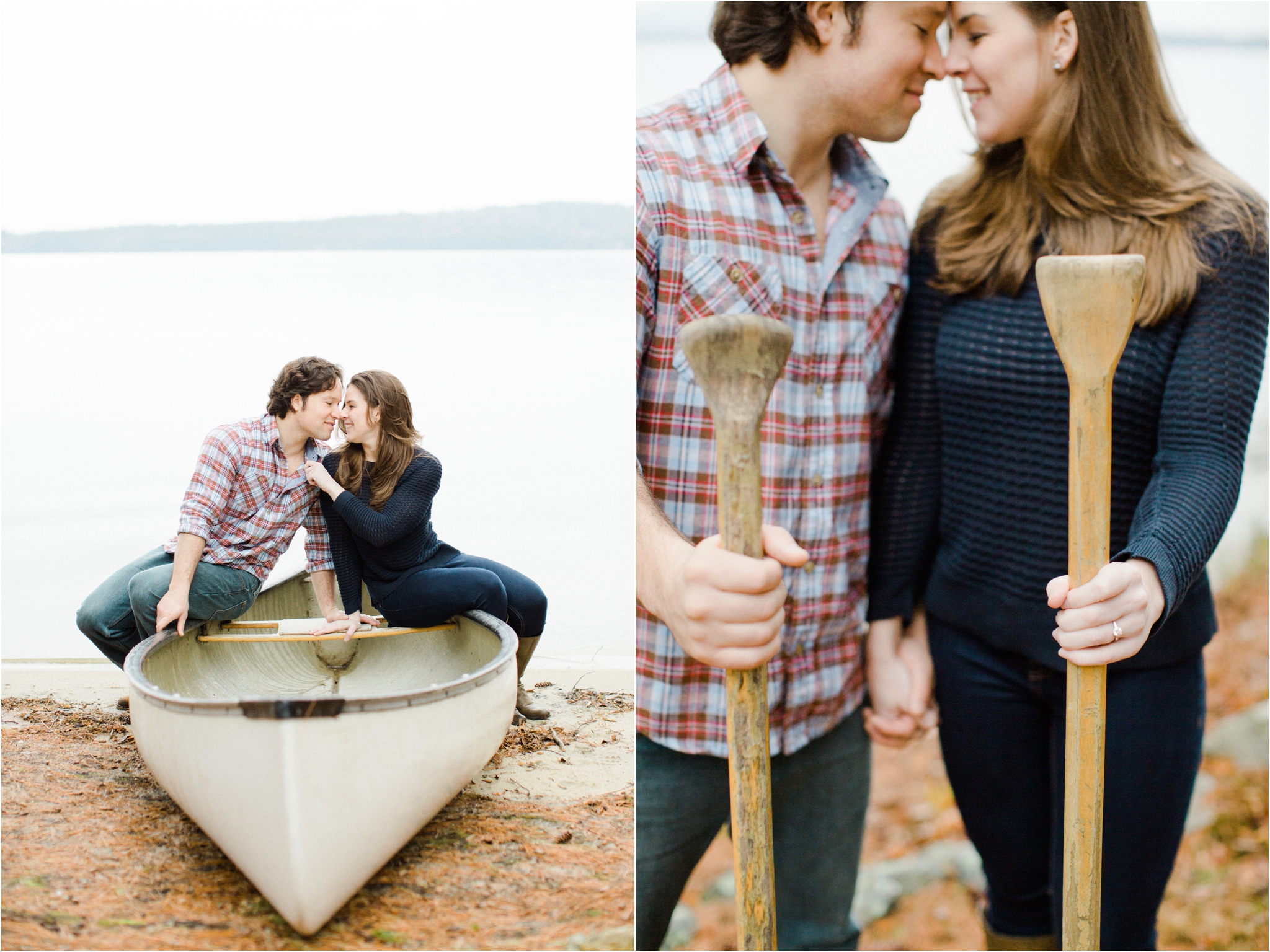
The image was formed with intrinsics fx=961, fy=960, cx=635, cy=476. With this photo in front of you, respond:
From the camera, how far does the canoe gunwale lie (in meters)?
1.08

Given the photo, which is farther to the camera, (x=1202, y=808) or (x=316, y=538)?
(x=1202, y=808)

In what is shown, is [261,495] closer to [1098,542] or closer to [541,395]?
[541,395]

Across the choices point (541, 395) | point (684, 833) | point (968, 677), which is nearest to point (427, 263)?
point (541, 395)

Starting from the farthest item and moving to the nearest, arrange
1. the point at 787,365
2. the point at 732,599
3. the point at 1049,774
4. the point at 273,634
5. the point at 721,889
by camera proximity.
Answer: the point at 721,889 → the point at 1049,774 → the point at 787,365 → the point at 273,634 → the point at 732,599

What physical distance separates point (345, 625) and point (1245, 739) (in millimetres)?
1990

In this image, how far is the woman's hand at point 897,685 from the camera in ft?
4.88

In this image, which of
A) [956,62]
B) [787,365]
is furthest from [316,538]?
[956,62]

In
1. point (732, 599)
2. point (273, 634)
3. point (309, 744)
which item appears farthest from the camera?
point (273, 634)

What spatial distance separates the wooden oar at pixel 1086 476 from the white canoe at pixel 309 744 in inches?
27.0

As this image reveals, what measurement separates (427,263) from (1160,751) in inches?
47.2

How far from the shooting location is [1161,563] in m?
1.08

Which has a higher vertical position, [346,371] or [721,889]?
[346,371]

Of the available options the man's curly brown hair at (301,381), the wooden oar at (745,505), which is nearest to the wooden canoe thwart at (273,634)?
the man's curly brown hair at (301,381)

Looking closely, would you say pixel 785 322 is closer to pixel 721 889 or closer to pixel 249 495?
pixel 249 495
